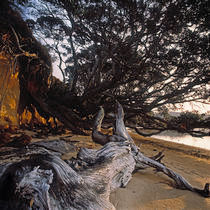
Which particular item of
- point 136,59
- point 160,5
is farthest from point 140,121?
point 160,5

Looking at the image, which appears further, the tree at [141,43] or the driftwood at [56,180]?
the tree at [141,43]

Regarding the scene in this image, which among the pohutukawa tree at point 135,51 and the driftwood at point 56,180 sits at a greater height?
the pohutukawa tree at point 135,51

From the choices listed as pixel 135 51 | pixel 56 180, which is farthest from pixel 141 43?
pixel 56 180

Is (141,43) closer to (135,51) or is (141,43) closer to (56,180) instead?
(135,51)

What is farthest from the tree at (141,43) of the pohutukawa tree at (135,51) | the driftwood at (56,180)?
the driftwood at (56,180)

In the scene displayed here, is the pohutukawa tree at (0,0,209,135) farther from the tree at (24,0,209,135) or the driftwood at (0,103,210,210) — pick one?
the driftwood at (0,103,210,210)

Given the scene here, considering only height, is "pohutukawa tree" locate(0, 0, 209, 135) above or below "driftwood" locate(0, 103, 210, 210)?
above

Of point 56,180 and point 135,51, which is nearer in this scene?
Result: point 56,180

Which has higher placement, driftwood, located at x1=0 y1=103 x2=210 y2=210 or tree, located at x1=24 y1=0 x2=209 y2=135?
tree, located at x1=24 y1=0 x2=209 y2=135

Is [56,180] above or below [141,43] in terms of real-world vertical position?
below

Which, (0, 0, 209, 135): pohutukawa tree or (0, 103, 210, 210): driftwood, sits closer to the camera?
(0, 103, 210, 210): driftwood

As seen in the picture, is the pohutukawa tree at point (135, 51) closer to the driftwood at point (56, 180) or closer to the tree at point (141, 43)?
the tree at point (141, 43)

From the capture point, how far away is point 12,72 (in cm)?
462

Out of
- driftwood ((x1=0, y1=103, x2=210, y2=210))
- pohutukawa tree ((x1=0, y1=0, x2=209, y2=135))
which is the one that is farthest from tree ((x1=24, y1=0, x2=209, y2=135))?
driftwood ((x1=0, y1=103, x2=210, y2=210))
